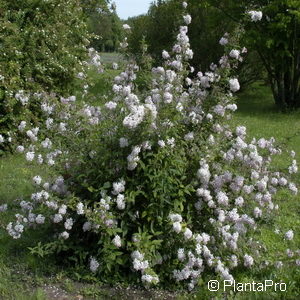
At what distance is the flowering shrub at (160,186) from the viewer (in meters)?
3.83

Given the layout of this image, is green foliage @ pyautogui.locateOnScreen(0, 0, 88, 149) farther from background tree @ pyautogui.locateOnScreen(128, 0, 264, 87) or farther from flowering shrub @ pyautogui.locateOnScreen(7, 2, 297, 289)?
background tree @ pyautogui.locateOnScreen(128, 0, 264, 87)

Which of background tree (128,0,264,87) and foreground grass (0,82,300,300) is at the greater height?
background tree (128,0,264,87)

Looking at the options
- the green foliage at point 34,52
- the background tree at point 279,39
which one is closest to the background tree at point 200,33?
the background tree at point 279,39

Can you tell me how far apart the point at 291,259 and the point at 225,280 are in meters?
0.71

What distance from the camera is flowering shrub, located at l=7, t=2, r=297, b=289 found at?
3.83 metres

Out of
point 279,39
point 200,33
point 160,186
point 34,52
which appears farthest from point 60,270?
point 200,33

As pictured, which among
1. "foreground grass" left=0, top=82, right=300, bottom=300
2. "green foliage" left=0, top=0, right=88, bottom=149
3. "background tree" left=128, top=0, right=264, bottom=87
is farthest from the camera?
"background tree" left=128, top=0, right=264, bottom=87

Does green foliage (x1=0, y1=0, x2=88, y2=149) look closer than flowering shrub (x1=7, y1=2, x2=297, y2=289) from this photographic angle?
No

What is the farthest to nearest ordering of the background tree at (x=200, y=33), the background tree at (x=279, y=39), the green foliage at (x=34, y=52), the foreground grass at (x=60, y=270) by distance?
the background tree at (x=200, y=33), the background tree at (x=279, y=39), the green foliage at (x=34, y=52), the foreground grass at (x=60, y=270)

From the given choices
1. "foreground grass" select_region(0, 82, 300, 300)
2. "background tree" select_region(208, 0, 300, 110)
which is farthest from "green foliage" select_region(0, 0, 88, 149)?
"background tree" select_region(208, 0, 300, 110)

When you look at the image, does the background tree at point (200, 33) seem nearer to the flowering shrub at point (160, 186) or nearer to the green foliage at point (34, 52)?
the green foliage at point (34, 52)

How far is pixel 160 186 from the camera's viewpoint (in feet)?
12.6

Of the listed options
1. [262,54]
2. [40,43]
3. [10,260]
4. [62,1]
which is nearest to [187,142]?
[10,260]

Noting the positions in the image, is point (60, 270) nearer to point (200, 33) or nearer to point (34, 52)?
point (34, 52)
